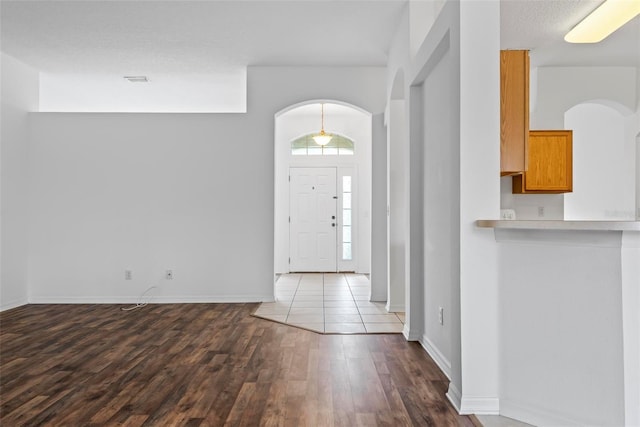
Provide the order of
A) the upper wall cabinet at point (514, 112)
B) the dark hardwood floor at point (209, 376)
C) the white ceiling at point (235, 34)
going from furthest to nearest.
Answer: the white ceiling at point (235, 34), the upper wall cabinet at point (514, 112), the dark hardwood floor at point (209, 376)

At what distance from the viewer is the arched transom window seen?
8781 mm

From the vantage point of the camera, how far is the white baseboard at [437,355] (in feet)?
10.6

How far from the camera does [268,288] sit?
5.96m

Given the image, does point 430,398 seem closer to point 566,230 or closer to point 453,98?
point 566,230

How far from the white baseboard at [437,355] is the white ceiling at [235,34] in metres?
3.03

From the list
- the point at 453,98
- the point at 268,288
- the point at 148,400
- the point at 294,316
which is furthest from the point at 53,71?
the point at 453,98

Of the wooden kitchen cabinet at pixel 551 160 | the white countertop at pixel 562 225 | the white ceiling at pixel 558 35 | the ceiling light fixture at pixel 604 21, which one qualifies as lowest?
the white countertop at pixel 562 225

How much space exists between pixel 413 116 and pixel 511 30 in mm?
1611

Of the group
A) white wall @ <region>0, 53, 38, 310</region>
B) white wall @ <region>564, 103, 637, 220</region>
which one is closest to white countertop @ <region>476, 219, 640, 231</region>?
white wall @ <region>564, 103, 637, 220</region>

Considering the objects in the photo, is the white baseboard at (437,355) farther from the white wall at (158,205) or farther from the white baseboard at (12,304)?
the white baseboard at (12,304)

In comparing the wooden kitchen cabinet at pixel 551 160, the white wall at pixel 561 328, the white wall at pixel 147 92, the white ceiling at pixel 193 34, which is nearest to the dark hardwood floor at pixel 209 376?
the white wall at pixel 561 328

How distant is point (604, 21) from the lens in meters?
4.28

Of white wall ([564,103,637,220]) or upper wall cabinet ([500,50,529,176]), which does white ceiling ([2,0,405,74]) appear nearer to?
upper wall cabinet ([500,50,529,176])

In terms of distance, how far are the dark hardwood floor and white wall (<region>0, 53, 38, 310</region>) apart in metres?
0.97
